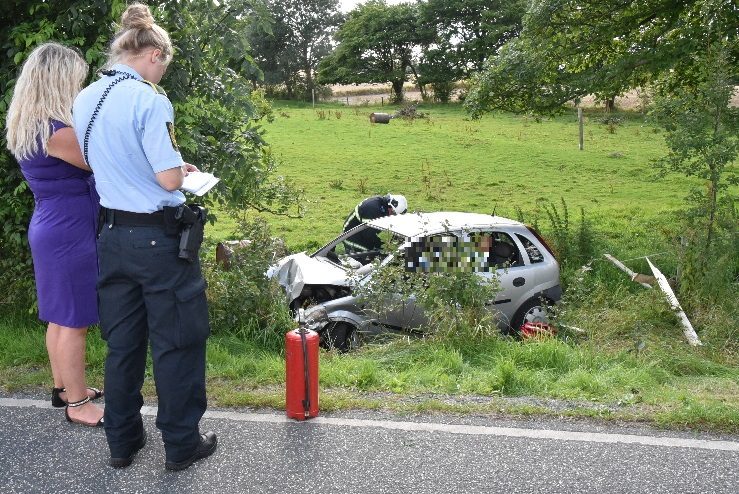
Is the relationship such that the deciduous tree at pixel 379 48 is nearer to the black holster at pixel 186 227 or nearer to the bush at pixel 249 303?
the bush at pixel 249 303

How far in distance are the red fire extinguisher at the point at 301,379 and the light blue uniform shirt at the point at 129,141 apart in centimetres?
132

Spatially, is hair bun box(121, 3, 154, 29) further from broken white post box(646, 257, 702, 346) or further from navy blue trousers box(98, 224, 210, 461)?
broken white post box(646, 257, 702, 346)

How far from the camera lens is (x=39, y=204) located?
4785mm

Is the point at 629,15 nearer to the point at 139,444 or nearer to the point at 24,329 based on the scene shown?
the point at 24,329

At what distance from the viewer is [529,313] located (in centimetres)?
966

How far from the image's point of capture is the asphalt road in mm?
4059

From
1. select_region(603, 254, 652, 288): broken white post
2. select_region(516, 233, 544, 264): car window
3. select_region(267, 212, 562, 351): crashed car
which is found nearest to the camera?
select_region(267, 212, 562, 351): crashed car

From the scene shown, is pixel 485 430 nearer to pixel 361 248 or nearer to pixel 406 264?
pixel 406 264

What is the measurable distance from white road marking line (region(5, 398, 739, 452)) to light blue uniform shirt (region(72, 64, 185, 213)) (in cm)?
152

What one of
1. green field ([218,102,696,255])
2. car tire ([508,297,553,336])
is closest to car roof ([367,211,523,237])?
car tire ([508,297,553,336])

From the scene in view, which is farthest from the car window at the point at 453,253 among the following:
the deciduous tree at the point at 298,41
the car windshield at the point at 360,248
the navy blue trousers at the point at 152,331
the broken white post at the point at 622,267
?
the deciduous tree at the point at 298,41

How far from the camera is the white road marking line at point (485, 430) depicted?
14.8 ft

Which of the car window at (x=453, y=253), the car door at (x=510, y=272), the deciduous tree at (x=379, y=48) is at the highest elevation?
the deciduous tree at (x=379, y=48)

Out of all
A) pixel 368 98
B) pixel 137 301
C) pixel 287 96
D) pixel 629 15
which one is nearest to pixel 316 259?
pixel 137 301
